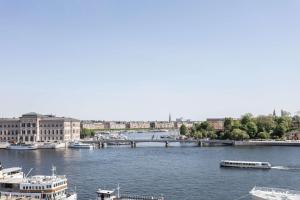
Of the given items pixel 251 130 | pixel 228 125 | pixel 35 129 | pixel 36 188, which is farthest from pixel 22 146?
pixel 36 188

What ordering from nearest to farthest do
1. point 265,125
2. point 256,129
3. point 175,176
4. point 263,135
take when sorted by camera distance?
1. point 175,176
2. point 263,135
3. point 256,129
4. point 265,125

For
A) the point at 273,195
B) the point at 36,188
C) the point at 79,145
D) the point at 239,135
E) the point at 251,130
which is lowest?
the point at 273,195

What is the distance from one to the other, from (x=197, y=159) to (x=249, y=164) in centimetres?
1858

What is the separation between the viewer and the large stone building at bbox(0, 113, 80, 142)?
178250mm

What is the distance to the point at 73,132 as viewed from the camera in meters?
189

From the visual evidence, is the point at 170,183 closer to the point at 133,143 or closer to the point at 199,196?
the point at 199,196

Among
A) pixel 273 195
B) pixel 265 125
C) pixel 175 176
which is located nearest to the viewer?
pixel 273 195

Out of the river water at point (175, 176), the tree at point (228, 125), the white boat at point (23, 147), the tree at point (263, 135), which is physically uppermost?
the tree at point (228, 125)

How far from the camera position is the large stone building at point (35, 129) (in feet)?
585

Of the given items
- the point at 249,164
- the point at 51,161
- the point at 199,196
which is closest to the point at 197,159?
the point at 249,164

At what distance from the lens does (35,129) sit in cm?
17812

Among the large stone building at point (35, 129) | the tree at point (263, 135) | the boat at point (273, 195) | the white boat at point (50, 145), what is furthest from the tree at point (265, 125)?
the boat at point (273, 195)

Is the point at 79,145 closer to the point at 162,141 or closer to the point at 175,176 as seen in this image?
the point at 162,141

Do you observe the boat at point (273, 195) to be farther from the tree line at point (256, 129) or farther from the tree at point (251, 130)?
the tree at point (251, 130)
